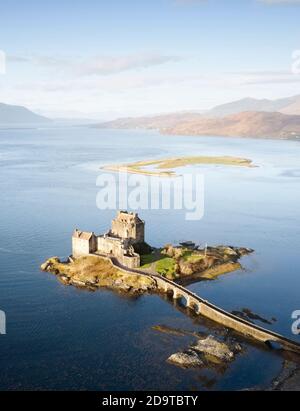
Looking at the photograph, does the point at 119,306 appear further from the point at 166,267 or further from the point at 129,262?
the point at 166,267

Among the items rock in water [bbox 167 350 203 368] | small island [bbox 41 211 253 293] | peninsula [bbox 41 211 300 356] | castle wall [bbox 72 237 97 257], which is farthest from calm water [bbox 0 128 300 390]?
castle wall [bbox 72 237 97 257]

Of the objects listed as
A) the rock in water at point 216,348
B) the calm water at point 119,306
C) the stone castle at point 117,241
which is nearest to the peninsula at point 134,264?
the stone castle at point 117,241

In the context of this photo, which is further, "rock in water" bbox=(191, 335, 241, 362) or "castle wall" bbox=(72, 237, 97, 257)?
"castle wall" bbox=(72, 237, 97, 257)

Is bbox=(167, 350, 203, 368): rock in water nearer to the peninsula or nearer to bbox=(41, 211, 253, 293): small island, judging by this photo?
the peninsula

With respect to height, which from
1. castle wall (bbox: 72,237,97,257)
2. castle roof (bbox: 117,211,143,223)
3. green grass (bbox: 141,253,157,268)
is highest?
castle roof (bbox: 117,211,143,223)
